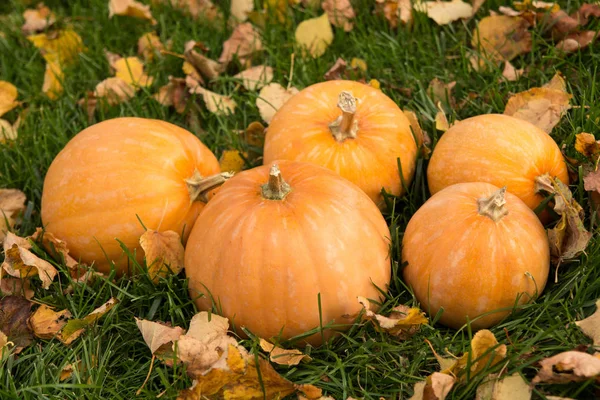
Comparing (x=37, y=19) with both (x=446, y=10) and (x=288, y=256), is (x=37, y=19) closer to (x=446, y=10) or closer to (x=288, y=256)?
(x=446, y=10)

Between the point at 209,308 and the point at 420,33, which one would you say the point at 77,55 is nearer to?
the point at 420,33

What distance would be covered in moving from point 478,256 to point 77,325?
4.61 feet

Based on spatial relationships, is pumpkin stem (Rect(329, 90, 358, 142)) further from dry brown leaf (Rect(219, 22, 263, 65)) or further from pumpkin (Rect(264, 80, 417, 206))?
dry brown leaf (Rect(219, 22, 263, 65))

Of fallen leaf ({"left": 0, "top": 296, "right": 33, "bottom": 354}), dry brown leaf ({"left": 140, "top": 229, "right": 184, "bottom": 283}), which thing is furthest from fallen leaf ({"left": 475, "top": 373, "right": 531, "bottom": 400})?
fallen leaf ({"left": 0, "top": 296, "right": 33, "bottom": 354})

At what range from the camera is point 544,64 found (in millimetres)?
3393

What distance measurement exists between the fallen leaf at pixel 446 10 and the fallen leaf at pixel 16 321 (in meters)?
2.47

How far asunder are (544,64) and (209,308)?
210cm

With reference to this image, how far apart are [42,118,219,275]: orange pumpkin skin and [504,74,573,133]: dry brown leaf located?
1400 mm

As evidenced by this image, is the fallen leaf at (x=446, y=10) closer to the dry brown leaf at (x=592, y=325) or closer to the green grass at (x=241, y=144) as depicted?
the green grass at (x=241, y=144)

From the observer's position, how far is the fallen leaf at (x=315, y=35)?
3727 mm

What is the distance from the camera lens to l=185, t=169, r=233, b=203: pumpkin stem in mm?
2639

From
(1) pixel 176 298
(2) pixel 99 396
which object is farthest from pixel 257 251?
(2) pixel 99 396

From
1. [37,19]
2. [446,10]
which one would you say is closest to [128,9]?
[37,19]

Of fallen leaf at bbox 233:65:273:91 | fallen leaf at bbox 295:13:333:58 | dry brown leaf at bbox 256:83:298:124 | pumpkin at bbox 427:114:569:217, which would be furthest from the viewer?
→ fallen leaf at bbox 295:13:333:58
